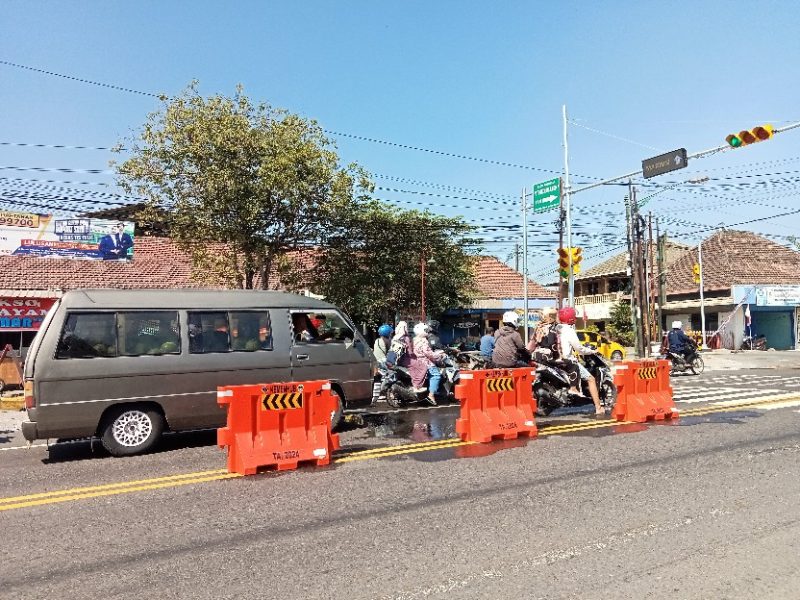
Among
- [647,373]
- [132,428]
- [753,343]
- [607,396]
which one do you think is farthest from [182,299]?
[753,343]

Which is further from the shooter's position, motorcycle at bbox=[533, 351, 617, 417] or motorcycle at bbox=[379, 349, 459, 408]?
motorcycle at bbox=[379, 349, 459, 408]

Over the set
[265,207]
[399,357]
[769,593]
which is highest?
[265,207]

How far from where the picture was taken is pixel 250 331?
9.13 meters

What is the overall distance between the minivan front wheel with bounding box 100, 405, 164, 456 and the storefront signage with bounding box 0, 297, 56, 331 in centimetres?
1422

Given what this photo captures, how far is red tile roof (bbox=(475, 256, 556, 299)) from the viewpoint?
128ft

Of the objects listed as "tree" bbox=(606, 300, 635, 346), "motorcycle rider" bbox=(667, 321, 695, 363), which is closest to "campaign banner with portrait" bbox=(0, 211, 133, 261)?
"motorcycle rider" bbox=(667, 321, 695, 363)

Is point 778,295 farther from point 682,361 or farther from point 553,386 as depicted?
point 553,386

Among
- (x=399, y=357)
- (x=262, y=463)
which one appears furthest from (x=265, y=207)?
(x=262, y=463)

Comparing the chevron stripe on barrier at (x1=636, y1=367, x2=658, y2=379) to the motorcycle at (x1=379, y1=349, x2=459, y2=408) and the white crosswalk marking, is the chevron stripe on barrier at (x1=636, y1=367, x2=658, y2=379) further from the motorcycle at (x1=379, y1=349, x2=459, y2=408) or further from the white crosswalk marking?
the motorcycle at (x1=379, y1=349, x2=459, y2=408)

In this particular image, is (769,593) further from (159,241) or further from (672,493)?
(159,241)

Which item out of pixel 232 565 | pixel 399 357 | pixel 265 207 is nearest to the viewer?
pixel 232 565

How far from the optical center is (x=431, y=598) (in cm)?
369

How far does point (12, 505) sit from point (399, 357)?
7710 mm

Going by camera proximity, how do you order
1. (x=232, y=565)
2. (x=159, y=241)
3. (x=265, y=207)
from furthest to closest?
(x=159, y=241) < (x=265, y=207) < (x=232, y=565)
